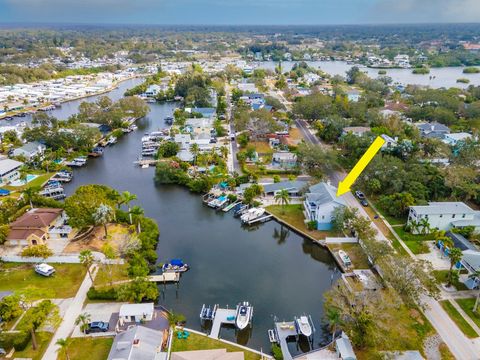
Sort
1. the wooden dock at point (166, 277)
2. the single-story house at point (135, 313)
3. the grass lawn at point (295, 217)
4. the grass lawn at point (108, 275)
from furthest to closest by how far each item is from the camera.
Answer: the grass lawn at point (295, 217), the wooden dock at point (166, 277), the grass lawn at point (108, 275), the single-story house at point (135, 313)

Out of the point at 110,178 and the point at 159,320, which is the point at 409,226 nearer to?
the point at 159,320

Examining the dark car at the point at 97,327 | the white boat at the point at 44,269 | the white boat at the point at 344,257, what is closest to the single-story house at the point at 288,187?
the white boat at the point at 344,257

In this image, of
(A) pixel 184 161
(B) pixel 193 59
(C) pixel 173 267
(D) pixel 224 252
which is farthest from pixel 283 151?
(B) pixel 193 59

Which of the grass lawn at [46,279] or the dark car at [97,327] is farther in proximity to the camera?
the grass lawn at [46,279]

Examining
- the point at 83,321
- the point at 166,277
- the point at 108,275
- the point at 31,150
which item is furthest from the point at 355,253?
the point at 31,150

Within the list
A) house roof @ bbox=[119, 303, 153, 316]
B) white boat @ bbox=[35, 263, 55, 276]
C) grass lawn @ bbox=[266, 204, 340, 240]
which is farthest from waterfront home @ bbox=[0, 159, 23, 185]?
grass lawn @ bbox=[266, 204, 340, 240]

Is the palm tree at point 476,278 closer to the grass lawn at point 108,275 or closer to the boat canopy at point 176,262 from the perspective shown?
the boat canopy at point 176,262

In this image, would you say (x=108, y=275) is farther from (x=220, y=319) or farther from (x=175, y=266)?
(x=220, y=319)
